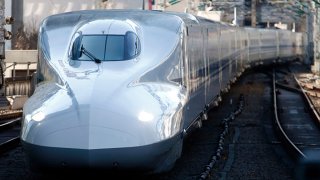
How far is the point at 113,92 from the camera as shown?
293 inches

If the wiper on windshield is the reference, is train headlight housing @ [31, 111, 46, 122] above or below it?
below

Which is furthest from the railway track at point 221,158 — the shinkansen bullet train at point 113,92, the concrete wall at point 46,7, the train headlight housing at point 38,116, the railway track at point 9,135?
the concrete wall at point 46,7

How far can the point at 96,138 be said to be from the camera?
22.8ft

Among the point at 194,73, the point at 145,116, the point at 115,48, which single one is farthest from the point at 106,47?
the point at 194,73

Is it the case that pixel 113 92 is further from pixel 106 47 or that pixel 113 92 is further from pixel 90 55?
pixel 106 47

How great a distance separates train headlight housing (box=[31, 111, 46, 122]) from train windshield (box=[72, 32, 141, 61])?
1.25 meters

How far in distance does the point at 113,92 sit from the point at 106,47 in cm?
117

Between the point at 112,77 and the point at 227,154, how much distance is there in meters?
3.81

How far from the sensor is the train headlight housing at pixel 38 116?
720 cm

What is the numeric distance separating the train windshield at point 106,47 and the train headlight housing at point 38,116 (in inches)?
49.0

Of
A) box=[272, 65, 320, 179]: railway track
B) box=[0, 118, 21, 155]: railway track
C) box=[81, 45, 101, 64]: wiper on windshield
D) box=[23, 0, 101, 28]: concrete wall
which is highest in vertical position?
box=[23, 0, 101, 28]: concrete wall

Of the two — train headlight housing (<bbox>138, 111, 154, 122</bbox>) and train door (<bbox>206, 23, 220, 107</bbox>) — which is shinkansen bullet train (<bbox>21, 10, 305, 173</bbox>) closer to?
train headlight housing (<bbox>138, 111, 154, 122</bbox>)

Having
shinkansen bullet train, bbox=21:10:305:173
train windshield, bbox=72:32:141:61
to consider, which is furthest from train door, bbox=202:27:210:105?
train windshield, bbox=72:32:141:61

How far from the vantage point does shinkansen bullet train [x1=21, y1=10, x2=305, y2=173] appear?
7008mm
